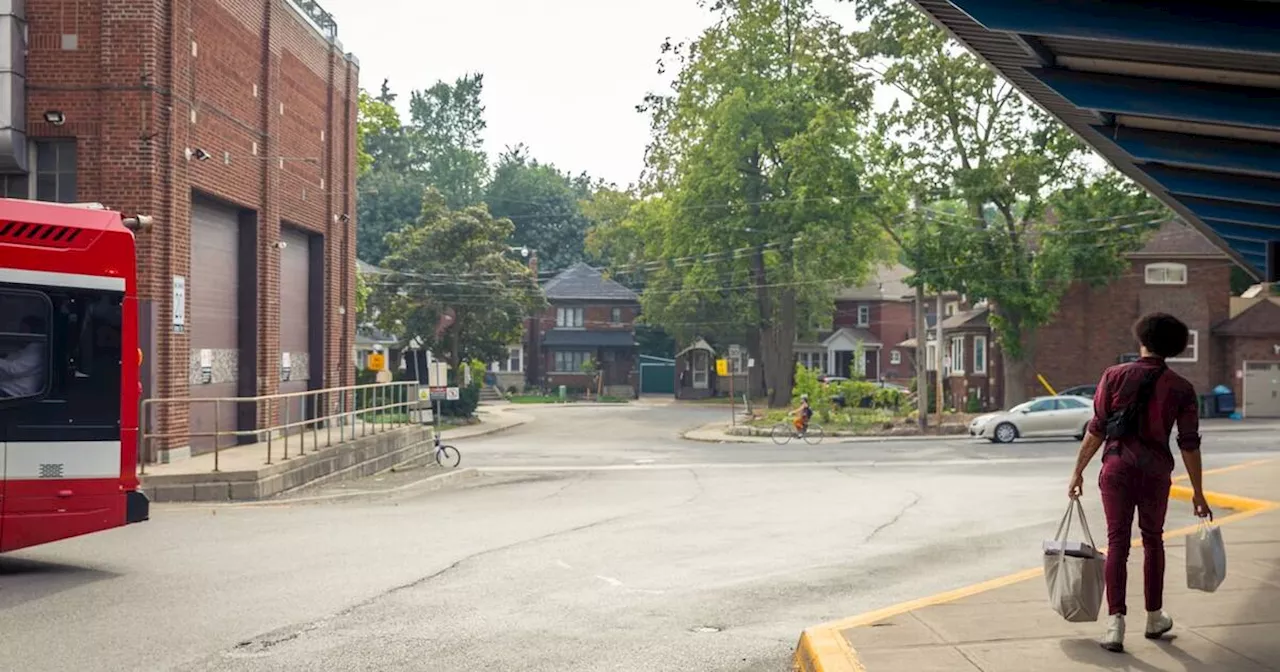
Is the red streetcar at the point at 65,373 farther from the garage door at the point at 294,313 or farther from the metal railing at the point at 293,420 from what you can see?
the garage door at the point at 294,313

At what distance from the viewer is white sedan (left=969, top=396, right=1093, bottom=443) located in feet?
131

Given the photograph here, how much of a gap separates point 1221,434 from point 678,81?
105ft

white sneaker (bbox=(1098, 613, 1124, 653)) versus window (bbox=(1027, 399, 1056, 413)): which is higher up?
window (bbox=(1027, 399, 1056, 413))

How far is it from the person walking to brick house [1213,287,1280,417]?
49.5 meters

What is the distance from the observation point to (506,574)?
1191 cm

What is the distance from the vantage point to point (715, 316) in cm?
8350

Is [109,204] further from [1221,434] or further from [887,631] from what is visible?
[1221,434]

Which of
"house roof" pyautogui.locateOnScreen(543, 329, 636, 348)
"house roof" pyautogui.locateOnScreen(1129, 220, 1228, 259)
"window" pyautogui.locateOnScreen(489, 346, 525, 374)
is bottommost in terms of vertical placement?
"window" pyautogui.locateOnScreen(489, 346, 525, 374)

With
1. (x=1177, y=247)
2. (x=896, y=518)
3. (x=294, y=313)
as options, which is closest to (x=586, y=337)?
(x=1177, y=247)

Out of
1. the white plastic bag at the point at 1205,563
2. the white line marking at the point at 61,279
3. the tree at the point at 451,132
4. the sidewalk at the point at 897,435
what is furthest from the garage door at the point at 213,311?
the tree at the point at 451,132

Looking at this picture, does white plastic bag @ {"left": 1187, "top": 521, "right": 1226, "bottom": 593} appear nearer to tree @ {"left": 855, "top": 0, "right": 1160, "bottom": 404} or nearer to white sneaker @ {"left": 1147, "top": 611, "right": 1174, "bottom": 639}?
white sneaker @ {"left": 1147, "top": 611, "right": 1174, "bottom": 639}

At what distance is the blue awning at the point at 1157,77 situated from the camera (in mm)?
7957

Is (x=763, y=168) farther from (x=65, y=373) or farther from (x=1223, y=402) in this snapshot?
(x=65, y=373)

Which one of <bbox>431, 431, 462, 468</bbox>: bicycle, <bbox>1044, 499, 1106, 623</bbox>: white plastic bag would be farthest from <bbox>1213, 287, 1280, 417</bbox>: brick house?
<bbox>1044, 499, 1106, 623</bbox>: white plastic bag
